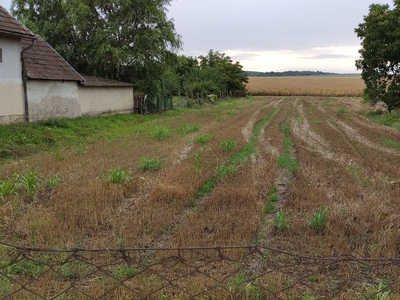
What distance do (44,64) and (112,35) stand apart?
854 centimetres

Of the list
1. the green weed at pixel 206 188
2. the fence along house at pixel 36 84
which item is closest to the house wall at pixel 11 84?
the fence along house at pixel 36 84

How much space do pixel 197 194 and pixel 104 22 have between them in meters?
23.4

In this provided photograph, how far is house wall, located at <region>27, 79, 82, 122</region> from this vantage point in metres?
17.5

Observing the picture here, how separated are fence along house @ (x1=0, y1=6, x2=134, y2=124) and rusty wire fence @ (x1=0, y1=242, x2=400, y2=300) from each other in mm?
13292

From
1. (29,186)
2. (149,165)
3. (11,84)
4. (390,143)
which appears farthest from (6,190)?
(390,143)

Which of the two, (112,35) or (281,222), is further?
(112,35)

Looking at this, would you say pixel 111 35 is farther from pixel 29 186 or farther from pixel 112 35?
pixel 29 186

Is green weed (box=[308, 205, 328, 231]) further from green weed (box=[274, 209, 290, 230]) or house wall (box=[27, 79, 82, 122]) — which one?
house wall (box=[27, 79, 82, 122])

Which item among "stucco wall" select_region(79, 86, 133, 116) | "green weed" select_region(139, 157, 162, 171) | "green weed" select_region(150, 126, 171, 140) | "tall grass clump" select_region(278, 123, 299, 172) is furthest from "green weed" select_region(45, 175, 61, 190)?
"stucco wall" select_region(79, 86, 133, 116)

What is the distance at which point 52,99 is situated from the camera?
1881 cm

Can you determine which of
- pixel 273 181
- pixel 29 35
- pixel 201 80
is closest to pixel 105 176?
pixel 273 181

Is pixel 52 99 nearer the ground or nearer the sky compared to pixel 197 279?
nearer the sky

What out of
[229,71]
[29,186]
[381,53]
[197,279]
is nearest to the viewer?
[197,279]

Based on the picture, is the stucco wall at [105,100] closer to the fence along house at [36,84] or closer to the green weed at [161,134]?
the fence along house at [36,84]
